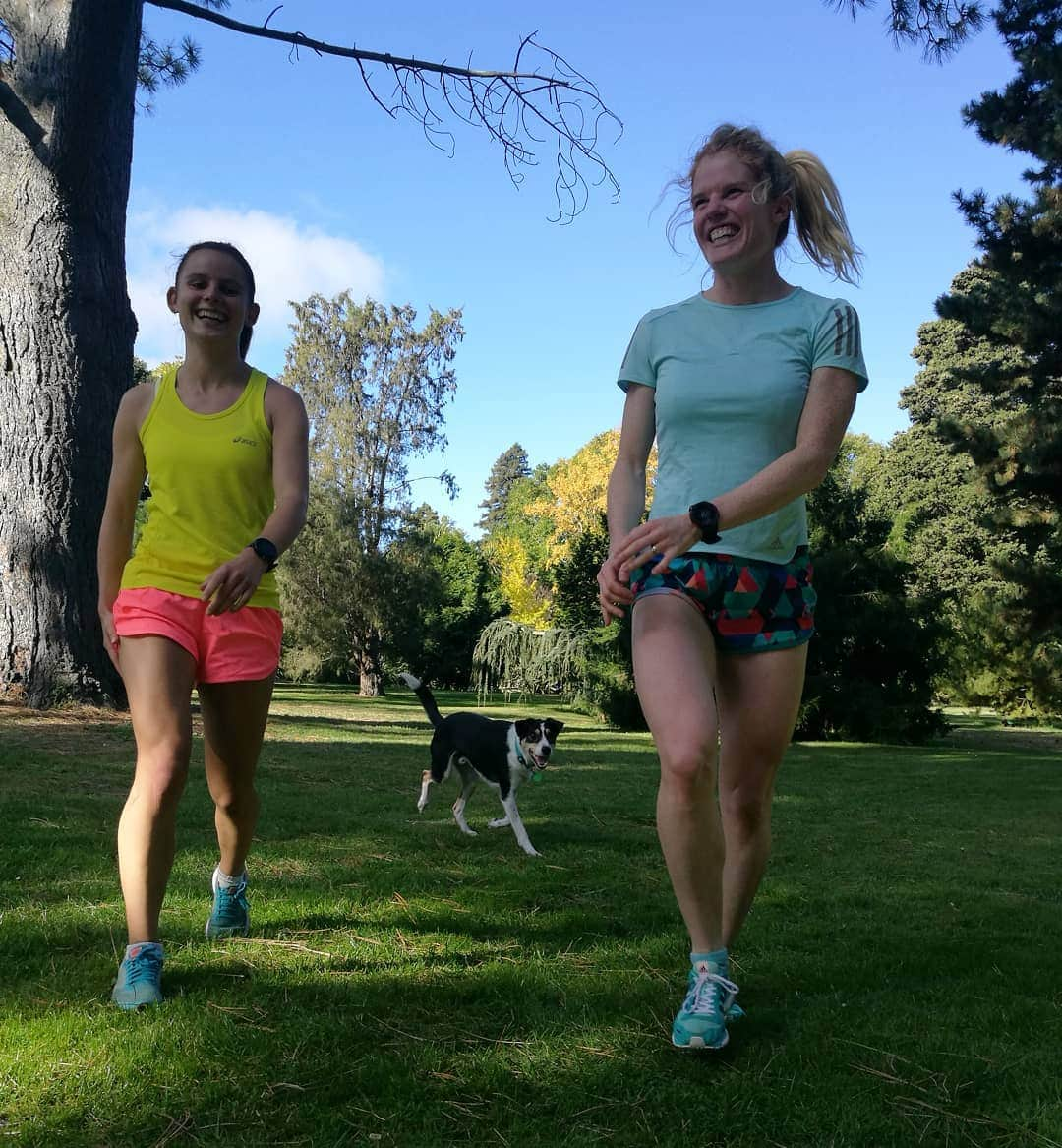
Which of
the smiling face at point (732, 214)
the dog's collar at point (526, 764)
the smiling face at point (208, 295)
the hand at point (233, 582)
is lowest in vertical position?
the dog's collar at point (526, 764)

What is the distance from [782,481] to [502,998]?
64.6 inches

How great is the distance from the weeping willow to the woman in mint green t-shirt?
63.5 ft

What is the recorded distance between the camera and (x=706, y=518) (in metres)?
2.66

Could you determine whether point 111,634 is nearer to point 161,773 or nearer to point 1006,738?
point 161,773

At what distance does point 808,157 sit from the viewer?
308 cm

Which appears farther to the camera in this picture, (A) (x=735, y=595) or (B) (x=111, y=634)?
(B) (x=111, y=634)

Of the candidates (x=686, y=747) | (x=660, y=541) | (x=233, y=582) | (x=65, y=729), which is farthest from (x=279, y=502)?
(x=65, y=729)

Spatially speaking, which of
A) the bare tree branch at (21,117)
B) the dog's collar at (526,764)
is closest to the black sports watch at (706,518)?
the dog's collar at (526,764)

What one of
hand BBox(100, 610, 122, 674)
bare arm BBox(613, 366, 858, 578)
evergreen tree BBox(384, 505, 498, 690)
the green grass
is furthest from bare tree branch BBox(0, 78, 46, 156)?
evergreen tree BBox(384, 505, 498, 690)

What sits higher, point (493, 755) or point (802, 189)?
point (802, 189)

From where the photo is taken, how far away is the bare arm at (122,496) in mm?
3266

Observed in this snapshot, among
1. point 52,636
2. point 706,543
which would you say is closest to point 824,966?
point 706,543

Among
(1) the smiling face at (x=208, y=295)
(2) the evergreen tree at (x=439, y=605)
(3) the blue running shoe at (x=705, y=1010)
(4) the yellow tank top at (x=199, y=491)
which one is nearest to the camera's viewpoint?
(3) the blue running shoe at (x=705, y=1010)

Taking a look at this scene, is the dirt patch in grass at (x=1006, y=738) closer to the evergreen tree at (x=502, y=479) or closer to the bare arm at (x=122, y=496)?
the bare arm at (x=122, y=496)
